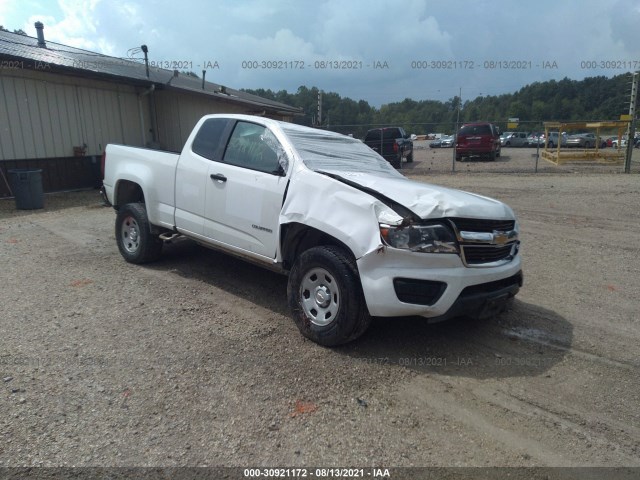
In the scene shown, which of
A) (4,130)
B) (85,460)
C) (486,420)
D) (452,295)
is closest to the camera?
(85,460)

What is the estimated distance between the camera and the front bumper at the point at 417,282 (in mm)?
3457

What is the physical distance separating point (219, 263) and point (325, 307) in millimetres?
2895

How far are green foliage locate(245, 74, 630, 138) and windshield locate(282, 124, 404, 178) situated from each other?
28.8 metres

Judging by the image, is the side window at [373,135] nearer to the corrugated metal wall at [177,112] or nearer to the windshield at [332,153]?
the corrugated metal wall at [177,112]

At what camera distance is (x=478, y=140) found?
23.2m

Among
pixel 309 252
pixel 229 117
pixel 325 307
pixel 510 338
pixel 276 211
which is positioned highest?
pixel 229 117

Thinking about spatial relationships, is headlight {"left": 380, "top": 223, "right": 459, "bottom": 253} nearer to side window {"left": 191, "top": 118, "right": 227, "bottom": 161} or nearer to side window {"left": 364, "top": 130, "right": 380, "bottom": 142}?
side window {"left": 191, "top": 118, "right": 227, "bottom": 161}

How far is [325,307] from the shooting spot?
12.7 feet

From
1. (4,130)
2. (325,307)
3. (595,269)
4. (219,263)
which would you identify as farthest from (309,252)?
(4,130)

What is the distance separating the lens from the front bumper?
11.3 feet

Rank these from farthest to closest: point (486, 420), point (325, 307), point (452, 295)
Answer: point (325, 307), point (452, 295), point (486, 420)

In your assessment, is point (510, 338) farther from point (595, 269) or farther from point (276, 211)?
point (595, 269)

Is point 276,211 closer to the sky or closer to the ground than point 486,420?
closer to the sky

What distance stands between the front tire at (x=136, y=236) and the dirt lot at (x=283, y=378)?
0.74ft
